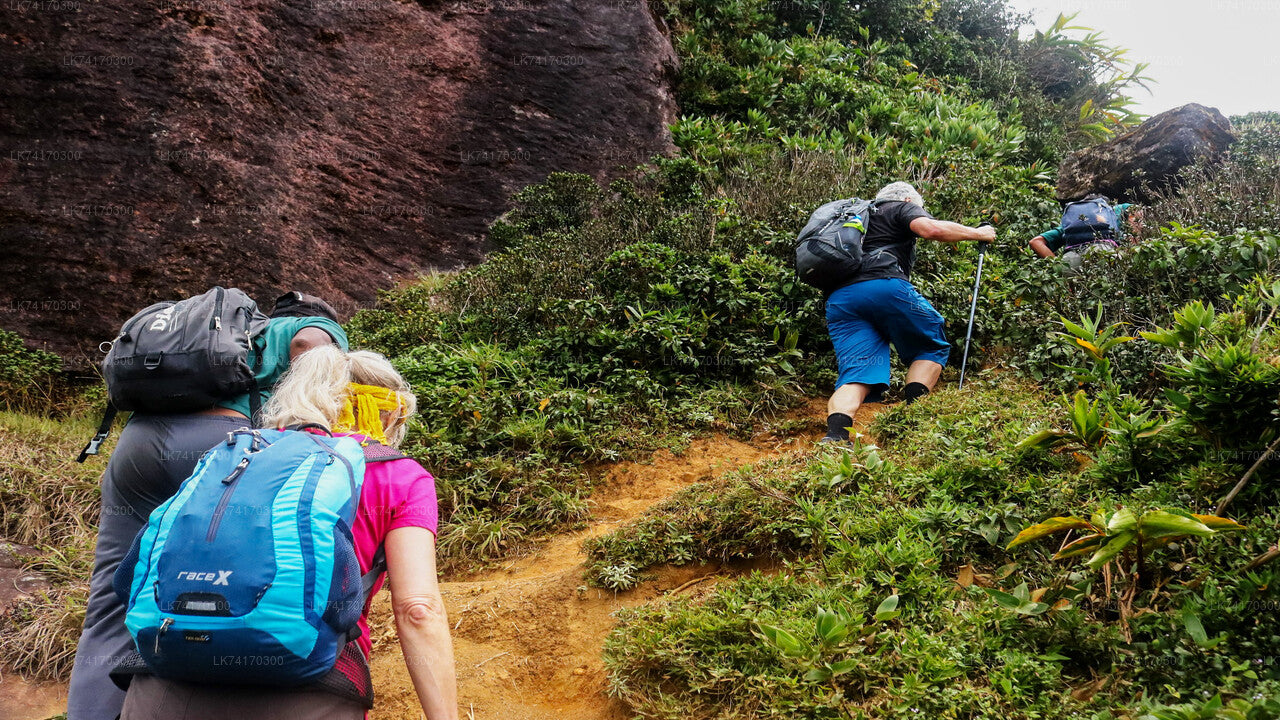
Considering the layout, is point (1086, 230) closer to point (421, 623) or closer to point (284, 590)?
point (421, 623)

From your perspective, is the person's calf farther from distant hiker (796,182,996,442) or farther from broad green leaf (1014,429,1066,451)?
broad green leaf (1014,429,1066,451)

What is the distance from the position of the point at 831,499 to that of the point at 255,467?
9.19 feet

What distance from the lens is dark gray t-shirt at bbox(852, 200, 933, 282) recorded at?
17.9 feet

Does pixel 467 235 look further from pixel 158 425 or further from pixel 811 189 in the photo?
pixel 158 425

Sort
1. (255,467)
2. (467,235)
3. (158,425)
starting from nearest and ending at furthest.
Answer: (255,467), (158,425), (467,235)

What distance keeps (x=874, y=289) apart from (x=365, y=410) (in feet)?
13.2

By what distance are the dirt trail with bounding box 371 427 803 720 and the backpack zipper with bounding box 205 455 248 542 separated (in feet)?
6.42

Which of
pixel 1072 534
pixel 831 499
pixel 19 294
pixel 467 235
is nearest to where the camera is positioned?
pixel 1072 534

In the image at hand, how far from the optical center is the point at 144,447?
2492 millimetres

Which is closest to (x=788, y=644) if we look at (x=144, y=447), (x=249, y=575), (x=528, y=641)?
(x=528, y=641)

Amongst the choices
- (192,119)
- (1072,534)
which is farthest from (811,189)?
(192,119)

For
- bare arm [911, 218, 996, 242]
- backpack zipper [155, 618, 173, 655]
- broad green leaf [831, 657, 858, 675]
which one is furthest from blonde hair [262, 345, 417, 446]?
bare arm [911, 218, 996, 242]

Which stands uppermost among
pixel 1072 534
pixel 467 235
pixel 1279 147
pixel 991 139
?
pixel 1279 147

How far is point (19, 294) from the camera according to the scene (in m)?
7.40
